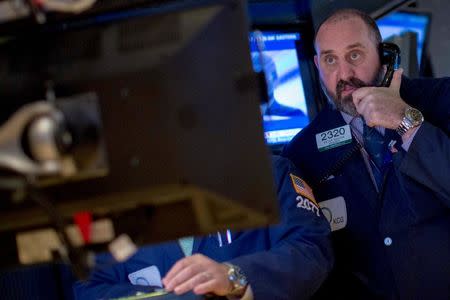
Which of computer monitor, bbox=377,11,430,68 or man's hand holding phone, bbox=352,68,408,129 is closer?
man's hand holding phone, bbox=352,68,408,129

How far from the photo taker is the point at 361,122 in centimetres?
254

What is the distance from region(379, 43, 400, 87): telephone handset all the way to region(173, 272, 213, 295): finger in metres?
1.19

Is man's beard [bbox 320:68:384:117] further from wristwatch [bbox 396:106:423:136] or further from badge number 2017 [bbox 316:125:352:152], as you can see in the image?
wristwatch [bbox 396:106:423:136]

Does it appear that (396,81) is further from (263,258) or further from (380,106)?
(263,258)

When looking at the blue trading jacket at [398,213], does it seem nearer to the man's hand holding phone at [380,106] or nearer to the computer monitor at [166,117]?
the man's hand holding phone at [380,106]

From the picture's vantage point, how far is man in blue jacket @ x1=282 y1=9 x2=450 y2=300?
2166mm

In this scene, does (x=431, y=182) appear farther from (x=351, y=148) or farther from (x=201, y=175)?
(x=201, y=175)

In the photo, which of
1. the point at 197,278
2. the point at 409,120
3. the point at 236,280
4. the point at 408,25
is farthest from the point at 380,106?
the point at 408,25

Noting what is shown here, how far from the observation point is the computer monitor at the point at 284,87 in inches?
118

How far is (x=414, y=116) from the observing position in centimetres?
217

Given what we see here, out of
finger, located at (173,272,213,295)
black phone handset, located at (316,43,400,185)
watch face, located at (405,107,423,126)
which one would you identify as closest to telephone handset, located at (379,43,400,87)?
black phone handset, located at (316,43,400,185)

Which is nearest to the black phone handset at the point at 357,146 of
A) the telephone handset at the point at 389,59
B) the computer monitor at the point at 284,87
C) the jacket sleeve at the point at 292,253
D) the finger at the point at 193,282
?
the telephone handset at the point at 389,59

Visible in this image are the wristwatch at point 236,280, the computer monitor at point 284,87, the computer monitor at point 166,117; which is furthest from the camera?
the computer monitor at point 284,87

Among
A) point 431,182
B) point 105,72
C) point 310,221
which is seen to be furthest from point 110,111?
point 431,182
